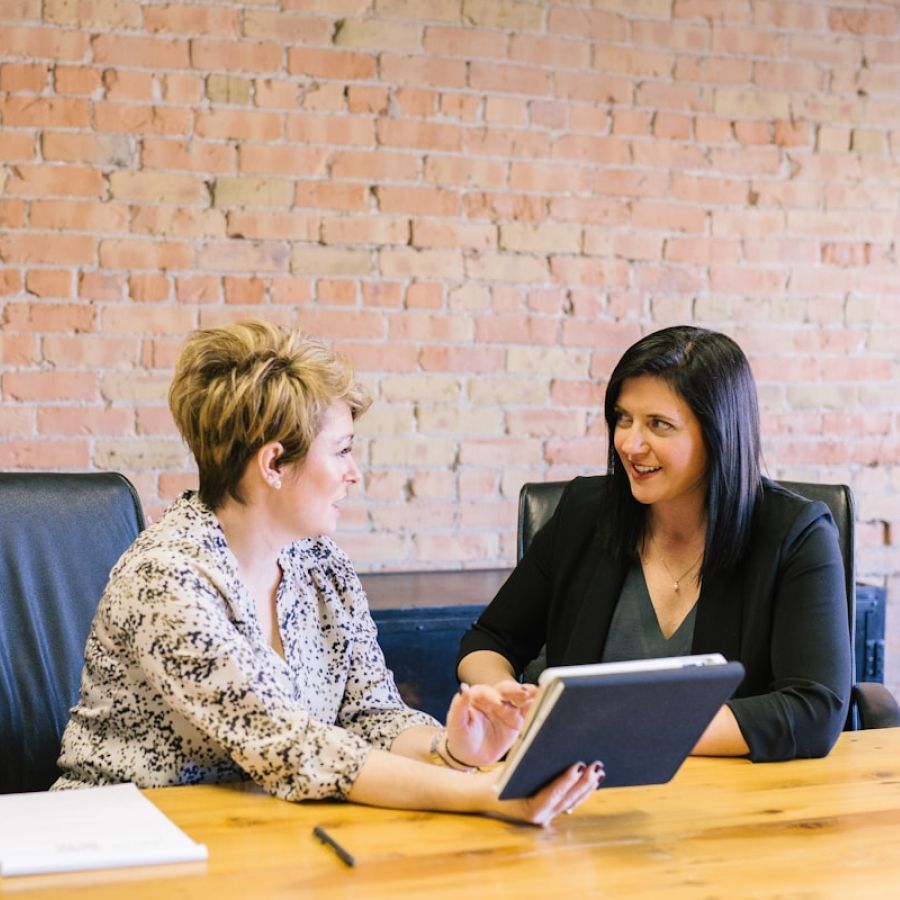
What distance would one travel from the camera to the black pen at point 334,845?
138 centimetres

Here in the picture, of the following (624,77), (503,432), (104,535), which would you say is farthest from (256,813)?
(624,77)

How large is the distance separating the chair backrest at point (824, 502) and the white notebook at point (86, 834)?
109 cm

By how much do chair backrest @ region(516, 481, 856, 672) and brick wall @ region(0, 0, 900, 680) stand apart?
2.55 ft

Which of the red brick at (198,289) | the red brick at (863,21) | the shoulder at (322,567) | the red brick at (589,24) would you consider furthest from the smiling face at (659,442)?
the red brick at (863,21)

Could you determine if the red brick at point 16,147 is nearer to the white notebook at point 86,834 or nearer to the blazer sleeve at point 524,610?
the blazer sleeve at point 524,610

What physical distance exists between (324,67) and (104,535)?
4.61 feet

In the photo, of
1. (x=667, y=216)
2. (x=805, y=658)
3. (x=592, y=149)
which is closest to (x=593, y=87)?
(x=592, y=149)

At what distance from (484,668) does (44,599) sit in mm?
706

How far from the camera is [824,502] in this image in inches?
91.9

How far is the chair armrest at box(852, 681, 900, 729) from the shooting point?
2160mm

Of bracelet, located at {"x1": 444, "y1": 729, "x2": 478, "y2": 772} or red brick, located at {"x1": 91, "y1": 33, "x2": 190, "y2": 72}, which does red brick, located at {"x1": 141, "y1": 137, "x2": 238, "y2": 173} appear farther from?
bracelet, located at {"x1": 444, "y1": 729, "x2": 478, "y2": 772}

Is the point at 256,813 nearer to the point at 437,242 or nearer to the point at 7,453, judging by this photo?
the point at 7,453

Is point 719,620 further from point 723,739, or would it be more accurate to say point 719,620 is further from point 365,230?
point 365,230

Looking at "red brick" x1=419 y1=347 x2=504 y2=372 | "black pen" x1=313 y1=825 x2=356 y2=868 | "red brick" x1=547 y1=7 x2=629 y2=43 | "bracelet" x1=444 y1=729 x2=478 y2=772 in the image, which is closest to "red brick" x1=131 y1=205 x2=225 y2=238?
"red brick" x1=419 y1=347 x2=504 y2=372
